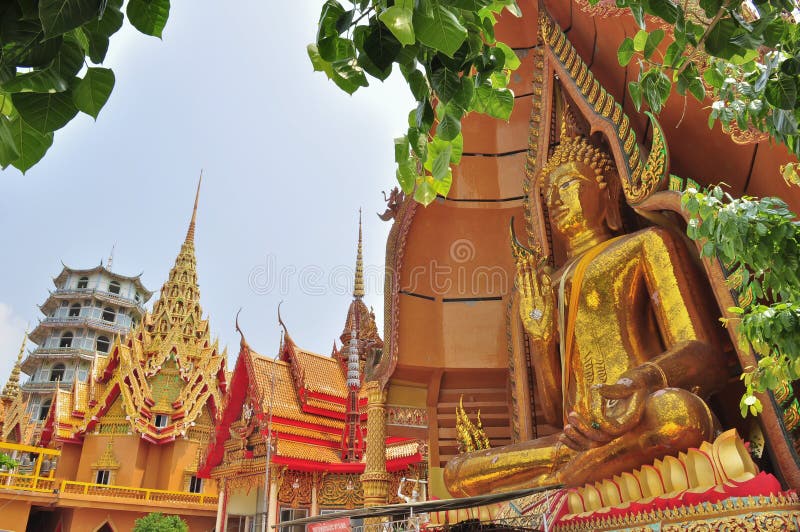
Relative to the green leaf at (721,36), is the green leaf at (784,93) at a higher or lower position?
lower

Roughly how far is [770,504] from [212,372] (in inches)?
659

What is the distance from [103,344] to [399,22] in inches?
1174

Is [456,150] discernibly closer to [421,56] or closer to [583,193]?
[421,56]

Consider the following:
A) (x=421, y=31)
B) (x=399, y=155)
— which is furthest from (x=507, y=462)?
(x=421, y=31)

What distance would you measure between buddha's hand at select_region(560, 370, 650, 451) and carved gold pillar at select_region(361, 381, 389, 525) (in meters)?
1.66

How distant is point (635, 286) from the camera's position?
3.63 m

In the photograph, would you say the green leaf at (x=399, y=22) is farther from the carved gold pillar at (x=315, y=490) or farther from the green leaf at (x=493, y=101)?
the carved gold pillar at (x=315, y=490)

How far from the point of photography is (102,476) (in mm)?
15055

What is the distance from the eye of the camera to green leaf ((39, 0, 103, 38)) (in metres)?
0.71

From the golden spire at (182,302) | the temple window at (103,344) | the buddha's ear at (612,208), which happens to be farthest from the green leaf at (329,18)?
the temple window at (103,344)

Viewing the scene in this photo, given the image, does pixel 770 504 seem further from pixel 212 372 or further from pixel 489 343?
pixel 212 372

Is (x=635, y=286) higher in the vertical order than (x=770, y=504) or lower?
higher

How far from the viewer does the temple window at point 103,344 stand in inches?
1061

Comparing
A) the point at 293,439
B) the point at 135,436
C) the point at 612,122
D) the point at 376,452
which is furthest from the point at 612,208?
the point at 135,436
